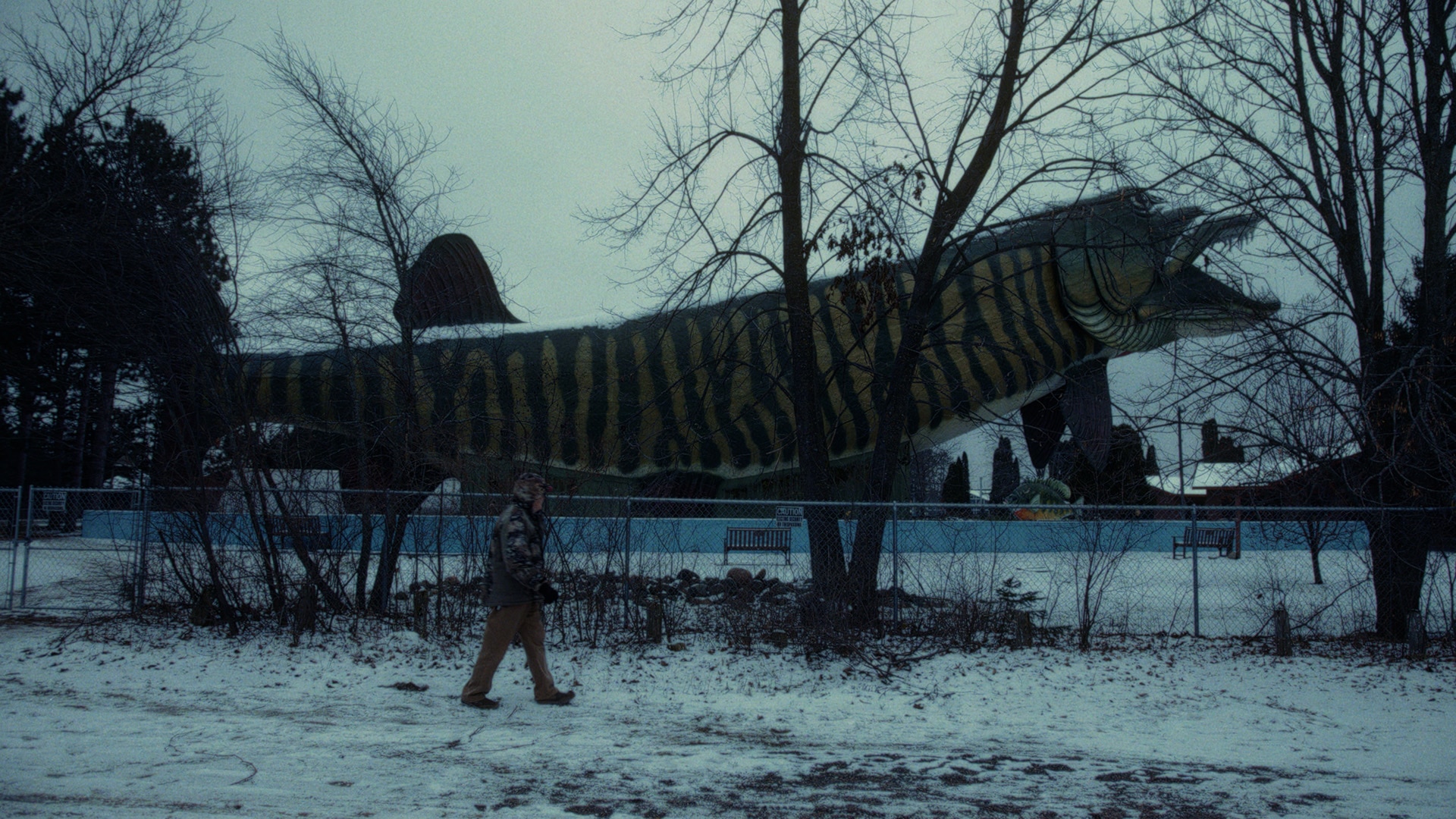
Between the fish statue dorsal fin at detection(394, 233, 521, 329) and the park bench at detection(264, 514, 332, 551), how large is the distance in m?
2.09

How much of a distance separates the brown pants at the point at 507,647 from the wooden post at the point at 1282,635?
6.29 meters

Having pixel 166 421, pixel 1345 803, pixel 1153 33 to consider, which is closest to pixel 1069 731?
pixel 1345 803

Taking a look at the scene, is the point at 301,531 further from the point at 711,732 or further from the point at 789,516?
the point at 711,732

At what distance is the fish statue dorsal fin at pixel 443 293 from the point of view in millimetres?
9352

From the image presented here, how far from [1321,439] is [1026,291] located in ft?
26.4

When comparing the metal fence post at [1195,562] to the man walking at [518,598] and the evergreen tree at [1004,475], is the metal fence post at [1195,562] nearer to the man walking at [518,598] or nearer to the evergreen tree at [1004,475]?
the man walking at [518,598]

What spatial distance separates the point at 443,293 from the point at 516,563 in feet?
17.8

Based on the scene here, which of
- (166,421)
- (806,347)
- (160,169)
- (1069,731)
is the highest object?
(160,169)

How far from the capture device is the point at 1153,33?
843 cm

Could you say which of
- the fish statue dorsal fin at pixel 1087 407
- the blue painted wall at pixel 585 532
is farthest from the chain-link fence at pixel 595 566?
the fish statue dorsal fin at pixel 1087 407

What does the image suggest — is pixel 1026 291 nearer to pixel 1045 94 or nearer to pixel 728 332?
pixel 728 332

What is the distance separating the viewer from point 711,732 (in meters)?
5.66

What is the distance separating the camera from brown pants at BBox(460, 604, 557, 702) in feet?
19.7

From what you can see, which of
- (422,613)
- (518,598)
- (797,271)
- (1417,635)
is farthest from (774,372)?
(518,598)
